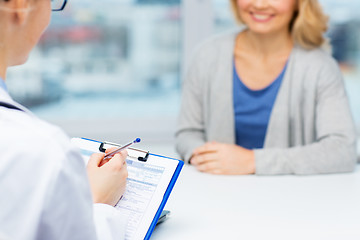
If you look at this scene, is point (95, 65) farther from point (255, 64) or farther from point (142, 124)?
point (255, 64)

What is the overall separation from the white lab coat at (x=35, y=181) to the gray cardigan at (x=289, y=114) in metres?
0.91

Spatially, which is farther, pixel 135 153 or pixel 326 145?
pixel 326 145

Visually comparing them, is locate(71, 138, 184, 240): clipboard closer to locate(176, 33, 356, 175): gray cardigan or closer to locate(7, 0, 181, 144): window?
locate(176, 33, 356, 175): gray cardigan

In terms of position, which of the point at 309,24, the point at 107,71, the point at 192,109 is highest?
the point at 309,24

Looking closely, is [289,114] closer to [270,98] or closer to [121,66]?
[270,98]

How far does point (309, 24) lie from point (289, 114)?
1.00ft

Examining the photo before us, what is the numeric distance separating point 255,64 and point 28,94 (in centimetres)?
148

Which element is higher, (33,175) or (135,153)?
(33,175)

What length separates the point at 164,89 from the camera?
9.56 ft

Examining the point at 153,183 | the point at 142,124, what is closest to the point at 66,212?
the point at 153,183

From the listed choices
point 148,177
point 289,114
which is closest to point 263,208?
point 148,177

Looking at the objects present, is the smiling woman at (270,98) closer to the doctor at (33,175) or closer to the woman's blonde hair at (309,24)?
the woman's blonde hair at (309,24)

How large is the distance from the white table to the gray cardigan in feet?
0.22

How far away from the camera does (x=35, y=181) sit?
64 cm
